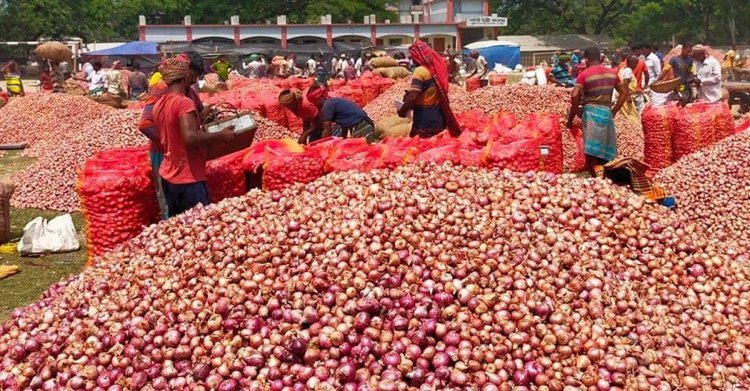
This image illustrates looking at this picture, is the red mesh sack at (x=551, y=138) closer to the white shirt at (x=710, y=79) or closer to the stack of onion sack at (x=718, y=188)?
the stack of onion sack at (x=718, y=188)

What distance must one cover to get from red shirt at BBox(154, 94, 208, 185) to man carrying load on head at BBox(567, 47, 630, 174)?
11.9 feet

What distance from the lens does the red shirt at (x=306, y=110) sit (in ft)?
21.3

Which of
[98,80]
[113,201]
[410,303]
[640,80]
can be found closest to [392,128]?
[640,80]

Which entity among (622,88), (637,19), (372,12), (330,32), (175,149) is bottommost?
(175,149)

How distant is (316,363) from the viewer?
2.65 meters

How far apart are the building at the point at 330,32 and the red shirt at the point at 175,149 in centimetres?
3584

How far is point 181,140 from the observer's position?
174 inches

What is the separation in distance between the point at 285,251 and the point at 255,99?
8330mm

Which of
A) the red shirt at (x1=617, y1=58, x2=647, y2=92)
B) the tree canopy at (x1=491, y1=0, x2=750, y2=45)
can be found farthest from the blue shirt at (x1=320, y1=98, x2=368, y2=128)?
the tree canopy at (x1=491, y1=0, x2=750, y2=45)

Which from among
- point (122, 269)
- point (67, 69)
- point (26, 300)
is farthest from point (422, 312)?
point (67, 69)

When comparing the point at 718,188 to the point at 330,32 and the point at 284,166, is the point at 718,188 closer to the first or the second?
the point at 284,166

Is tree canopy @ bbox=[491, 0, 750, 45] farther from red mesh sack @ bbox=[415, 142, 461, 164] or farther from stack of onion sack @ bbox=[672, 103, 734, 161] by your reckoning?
red mesh sack @ bbox=[415, 142, 461, 164]

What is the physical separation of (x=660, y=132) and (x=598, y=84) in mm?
1374

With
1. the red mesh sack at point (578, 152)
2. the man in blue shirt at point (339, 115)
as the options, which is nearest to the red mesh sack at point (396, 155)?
the man in blue shirt at point (339, 115)
